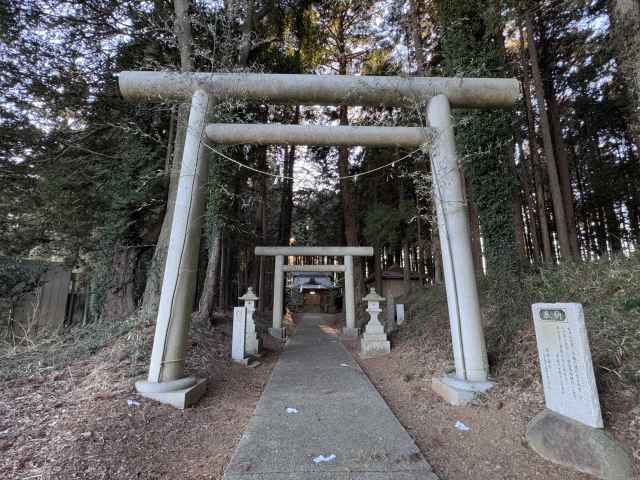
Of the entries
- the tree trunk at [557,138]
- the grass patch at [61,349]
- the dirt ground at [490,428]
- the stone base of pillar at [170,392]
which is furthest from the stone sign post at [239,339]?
the tree trunk at [557,138]

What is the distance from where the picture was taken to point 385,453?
7.84ft

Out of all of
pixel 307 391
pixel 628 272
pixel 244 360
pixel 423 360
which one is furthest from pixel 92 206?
pixel 628 272

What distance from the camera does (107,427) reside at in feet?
8.28

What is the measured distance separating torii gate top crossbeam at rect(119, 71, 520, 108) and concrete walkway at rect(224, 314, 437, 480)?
11.9 feet

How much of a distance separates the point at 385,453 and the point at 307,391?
191 centimetres

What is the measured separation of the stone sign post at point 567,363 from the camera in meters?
2.25

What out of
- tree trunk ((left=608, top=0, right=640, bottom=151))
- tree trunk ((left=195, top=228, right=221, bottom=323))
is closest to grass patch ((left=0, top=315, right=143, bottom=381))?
tree trunk ((left=195, top=228, right=221, bottom=323))

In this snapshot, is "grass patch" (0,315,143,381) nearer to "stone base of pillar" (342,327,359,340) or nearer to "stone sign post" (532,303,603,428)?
"stone sign post" (532,303,603,428)

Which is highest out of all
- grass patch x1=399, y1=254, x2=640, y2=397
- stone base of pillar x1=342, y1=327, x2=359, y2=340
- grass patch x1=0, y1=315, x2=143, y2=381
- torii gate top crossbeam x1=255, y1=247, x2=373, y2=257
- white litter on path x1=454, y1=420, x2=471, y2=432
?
torii gate top crossbeam x1=255, y1=247, x2=373, y2=257

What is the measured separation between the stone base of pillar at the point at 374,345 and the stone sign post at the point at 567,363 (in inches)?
176

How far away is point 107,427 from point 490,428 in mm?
3240

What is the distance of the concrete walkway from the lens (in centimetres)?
215

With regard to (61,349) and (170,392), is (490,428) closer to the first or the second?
(170,392)

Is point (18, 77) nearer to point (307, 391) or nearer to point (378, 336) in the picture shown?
point (307, 391)
